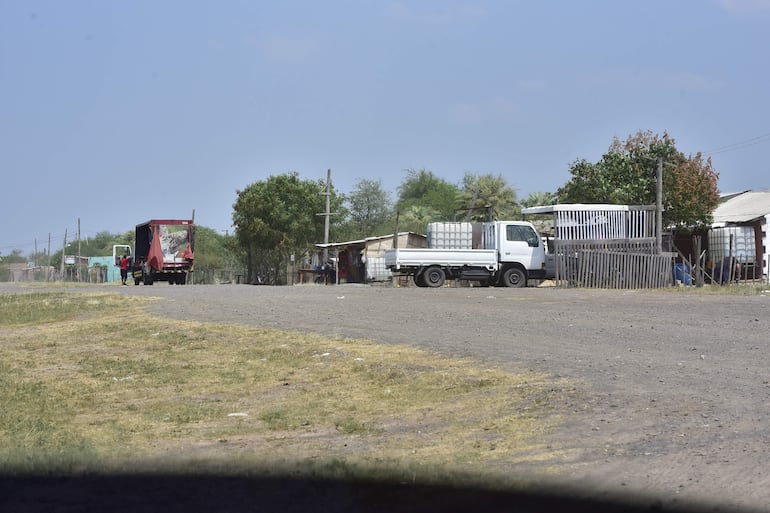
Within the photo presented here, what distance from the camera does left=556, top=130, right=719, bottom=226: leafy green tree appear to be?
45.6m

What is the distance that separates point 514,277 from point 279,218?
121 feet

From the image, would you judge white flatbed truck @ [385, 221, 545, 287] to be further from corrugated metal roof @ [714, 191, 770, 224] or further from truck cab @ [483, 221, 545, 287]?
corrugated metal roof @ [714, 191, 770, 224]

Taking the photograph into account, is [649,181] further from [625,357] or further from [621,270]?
[625,357]

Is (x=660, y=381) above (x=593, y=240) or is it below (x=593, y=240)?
below

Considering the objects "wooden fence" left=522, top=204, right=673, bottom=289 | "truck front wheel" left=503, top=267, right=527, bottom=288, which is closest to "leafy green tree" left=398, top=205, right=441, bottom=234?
"truck front wheel" left=503, top=267, right=527, bottom=288

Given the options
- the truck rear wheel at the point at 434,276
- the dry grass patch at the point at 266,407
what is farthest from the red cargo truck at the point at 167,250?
the dry grass patch at the point at 266,407

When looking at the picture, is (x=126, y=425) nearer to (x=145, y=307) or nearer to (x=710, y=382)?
(x=710, y=382)

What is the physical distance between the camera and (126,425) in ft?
30.6

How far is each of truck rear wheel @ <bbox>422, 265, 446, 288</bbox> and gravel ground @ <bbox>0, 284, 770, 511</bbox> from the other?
920cm

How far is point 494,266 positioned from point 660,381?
26131mm

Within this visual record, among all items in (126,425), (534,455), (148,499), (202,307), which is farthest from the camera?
(202,307)

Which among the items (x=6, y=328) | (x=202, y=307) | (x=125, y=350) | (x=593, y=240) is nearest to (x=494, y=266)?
(x=593, y=240)

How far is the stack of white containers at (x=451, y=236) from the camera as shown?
129 feet

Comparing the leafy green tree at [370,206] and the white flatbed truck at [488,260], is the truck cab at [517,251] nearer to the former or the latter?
the white flatbed truck at [488,260]
